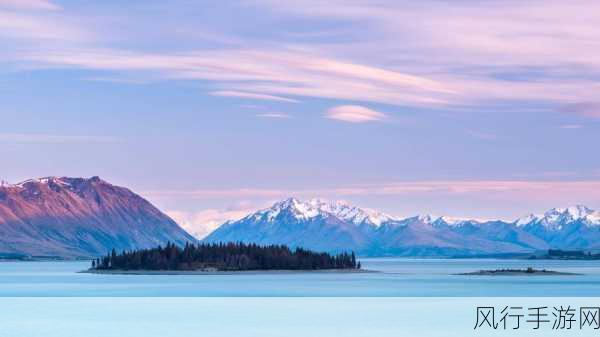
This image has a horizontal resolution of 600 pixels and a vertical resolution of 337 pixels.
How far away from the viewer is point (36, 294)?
16238 centimetres
